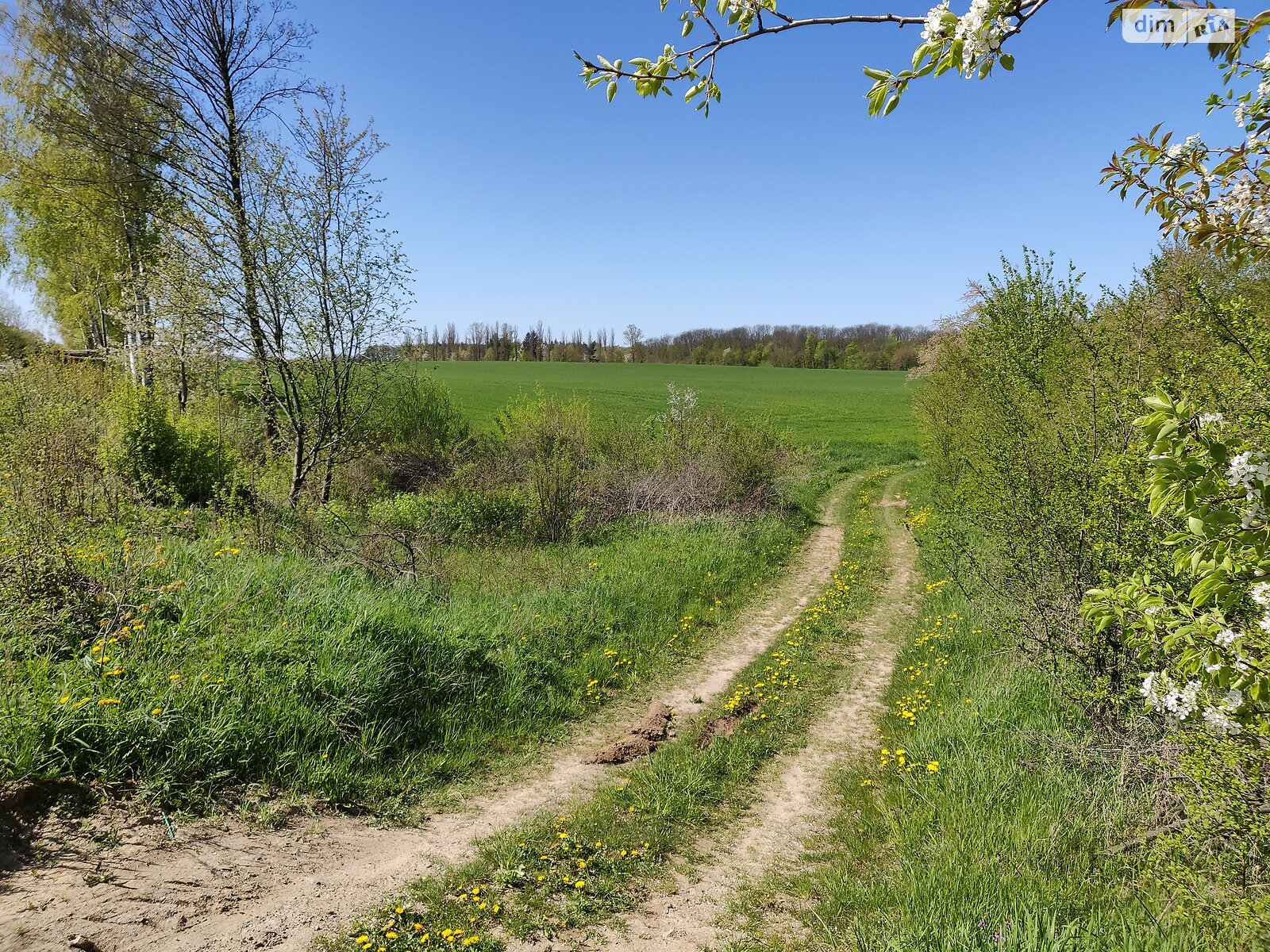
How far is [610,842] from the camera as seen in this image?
4.65 meters

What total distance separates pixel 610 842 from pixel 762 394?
57.7 metres

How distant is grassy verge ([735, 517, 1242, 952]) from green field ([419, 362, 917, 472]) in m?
14.1

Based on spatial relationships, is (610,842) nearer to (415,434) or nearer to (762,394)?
(415,434)

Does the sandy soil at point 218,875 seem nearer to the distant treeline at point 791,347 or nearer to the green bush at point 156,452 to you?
the green bush at point 156,452

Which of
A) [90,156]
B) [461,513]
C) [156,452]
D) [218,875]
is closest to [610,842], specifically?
[218,875]

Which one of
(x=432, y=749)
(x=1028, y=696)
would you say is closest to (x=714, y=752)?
(x=432, y=749)

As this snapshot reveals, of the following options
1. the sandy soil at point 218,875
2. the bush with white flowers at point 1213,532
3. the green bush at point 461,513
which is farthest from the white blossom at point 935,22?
the green bush at point 461,513

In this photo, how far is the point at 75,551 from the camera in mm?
5781

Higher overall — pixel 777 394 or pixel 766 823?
pixel 777 394

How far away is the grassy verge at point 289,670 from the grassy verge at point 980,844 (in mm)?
2964

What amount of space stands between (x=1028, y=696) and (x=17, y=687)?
8.59 metres

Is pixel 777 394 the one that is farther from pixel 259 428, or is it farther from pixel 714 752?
pixel 714 752

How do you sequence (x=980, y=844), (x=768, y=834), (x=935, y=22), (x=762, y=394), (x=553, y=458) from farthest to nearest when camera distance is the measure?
(x=762, y=394) < (x=553, y=458) < (x=768, y=834) < (x=980, y=844) < (x=935, y=22)

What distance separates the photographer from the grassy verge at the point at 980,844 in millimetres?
3205
